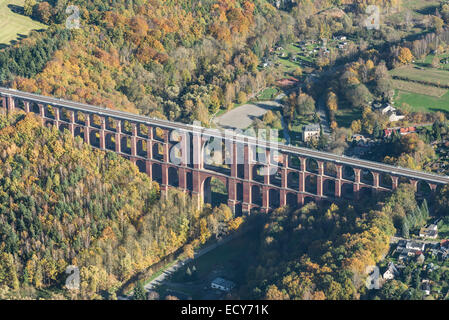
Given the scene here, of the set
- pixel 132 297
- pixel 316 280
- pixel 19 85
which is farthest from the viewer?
pixel 19 85

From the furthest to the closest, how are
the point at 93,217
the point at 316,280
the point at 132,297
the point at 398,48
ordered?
the point at 398,48 < the point at 93,217 < the point at 132,297 < the point at 316,280

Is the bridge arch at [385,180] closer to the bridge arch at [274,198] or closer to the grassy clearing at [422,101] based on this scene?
the bridge arch at [274,198]

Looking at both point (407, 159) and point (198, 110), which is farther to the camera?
point (198, 110)

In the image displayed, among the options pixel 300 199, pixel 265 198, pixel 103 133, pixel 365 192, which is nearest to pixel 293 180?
pixel 265 198

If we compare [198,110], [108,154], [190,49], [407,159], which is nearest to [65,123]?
[108,154]

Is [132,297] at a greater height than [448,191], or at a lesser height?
lesser

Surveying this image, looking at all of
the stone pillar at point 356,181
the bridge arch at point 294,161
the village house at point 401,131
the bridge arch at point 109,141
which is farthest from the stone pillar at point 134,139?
the village house at point 401,131

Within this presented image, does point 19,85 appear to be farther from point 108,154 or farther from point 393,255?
point 393,255
